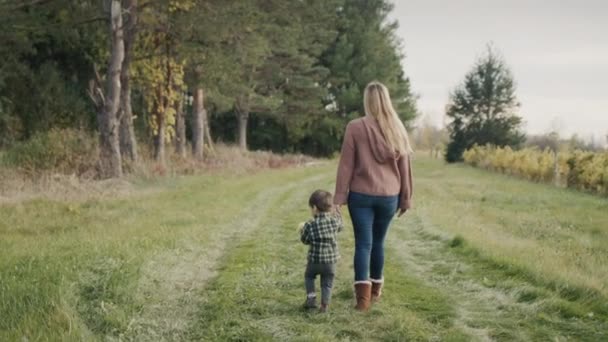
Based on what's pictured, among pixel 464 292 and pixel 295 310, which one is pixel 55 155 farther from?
pixel 464 292

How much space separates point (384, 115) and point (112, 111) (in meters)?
12.2

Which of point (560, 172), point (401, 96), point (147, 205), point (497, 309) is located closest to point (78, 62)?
point (147, 205)

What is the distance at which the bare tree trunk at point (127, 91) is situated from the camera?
16.7 meters

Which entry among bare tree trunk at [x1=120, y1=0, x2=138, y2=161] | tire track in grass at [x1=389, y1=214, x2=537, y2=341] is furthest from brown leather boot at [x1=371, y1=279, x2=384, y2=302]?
bare tree trunk at [x1=120, y1=0, x2=138, y2=161]

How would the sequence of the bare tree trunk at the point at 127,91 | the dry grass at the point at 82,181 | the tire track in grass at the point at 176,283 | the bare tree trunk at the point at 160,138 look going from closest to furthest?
the tire track in grass at the point at 176,283, the dry grass at the point at 82,181, the bare tree trunk at the point at 127,91, the bare tree trunk at the point at 160,138

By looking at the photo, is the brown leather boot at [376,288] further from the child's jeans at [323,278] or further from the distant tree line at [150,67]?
the distant tree line at [150,67]

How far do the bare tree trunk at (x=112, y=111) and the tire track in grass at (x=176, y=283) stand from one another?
7.12m

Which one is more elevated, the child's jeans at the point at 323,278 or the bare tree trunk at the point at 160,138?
the bare tree trunk at the point at 160,138

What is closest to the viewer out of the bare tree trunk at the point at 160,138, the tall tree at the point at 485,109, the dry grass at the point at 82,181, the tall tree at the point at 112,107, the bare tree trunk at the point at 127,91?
the dry grass at the point at 82,181

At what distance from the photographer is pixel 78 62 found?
81.4 ft

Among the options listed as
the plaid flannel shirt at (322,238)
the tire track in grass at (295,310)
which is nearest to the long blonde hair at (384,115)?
the plaid flannel shirt at (322,238)

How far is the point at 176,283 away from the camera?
636cm

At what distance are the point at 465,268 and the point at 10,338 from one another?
5511 millimetres

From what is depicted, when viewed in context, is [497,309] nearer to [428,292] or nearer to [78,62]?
[428,292]
